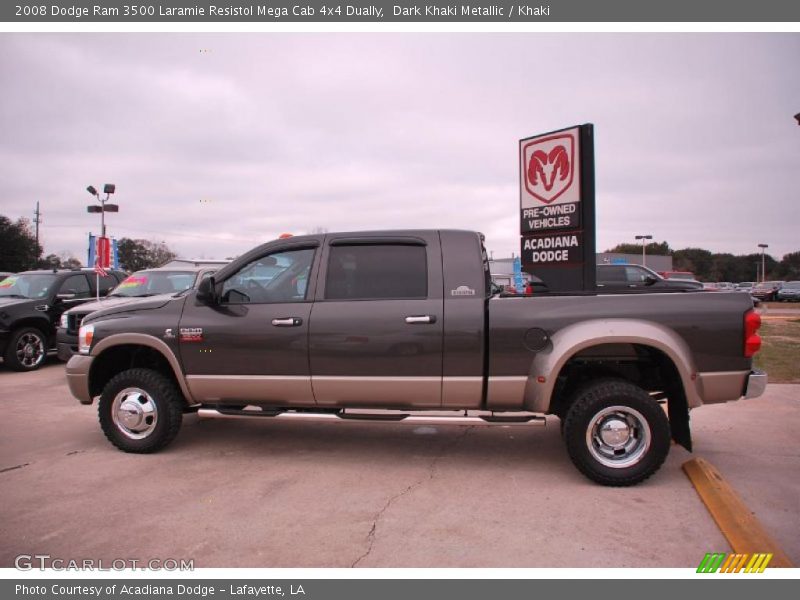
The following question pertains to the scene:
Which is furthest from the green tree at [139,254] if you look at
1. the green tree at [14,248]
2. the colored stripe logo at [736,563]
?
the colored stripe logo at [736,563]

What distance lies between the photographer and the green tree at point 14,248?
39.9 metres

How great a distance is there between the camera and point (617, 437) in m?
4.06

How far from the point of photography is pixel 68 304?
33.7 feet

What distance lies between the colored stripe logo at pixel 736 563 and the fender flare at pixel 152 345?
3.99 m

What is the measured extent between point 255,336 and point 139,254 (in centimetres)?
6566

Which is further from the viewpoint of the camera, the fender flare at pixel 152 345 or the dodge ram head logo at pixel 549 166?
the dodge ram head logo at pixel 549 166

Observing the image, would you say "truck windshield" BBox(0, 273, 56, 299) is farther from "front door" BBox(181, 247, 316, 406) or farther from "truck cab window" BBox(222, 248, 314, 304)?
"truck cab window" BBox(222, 248, 314, 304)

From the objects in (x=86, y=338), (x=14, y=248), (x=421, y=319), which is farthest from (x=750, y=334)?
(x=14, y=248)

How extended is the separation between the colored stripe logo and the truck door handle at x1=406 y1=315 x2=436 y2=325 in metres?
2.29

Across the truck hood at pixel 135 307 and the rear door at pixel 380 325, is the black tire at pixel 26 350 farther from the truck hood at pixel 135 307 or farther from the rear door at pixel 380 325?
the rear door at pixel 380 325

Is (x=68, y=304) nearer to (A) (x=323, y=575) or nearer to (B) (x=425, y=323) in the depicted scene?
(B) (x=425, y=323)

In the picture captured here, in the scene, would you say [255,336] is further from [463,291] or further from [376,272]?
[463,291]

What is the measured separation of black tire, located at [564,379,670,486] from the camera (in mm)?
3959

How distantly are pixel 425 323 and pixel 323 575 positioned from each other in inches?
77.0
